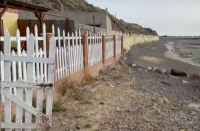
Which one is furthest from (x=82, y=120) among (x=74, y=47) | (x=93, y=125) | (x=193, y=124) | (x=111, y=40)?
(x=111, y=40)

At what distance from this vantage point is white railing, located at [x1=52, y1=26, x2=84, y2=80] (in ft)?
22.9

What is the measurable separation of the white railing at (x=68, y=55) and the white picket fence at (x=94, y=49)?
104 centimetres

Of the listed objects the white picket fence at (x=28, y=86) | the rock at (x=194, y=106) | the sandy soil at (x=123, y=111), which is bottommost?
the rock at (x=194, y=106)

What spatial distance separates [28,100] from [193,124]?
3.81 metres

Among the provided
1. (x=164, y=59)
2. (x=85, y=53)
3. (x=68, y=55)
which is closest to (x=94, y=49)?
(x=85, y=53)

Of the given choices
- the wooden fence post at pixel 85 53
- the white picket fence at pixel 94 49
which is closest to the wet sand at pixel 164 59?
the white picket fence at pixel 94 49

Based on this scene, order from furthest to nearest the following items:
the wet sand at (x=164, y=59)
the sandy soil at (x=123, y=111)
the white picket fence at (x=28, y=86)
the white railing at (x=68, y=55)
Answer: the wet sand at (x=164, y=59) → the white railing at (x=68, y=55) → the sandy soil at (x=123, y=111) → the white picket fence at (x=28, y=86)

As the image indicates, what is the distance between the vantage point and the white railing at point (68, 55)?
6.97 meters

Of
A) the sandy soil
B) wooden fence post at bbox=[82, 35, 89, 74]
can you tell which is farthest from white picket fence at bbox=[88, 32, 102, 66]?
the sandy soil

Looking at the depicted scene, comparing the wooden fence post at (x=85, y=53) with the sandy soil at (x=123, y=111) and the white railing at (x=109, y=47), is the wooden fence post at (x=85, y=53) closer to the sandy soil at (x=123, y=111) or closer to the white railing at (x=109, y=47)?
the sandy soil at (x=123, y=111)

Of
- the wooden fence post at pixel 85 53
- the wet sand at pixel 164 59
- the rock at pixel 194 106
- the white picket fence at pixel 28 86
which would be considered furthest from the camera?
the wet sand at pixel 164 59

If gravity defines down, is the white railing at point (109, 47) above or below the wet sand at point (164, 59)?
above

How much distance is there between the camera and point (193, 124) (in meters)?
5.70

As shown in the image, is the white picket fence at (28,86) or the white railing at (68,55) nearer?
the white picket fence at (28,86)
